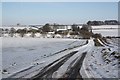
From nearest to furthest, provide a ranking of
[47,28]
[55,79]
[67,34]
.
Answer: [55,79] → [67,34] → [47,28]

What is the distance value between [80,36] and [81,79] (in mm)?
118642

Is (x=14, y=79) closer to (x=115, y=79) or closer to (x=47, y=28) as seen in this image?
(x=115, y=79)

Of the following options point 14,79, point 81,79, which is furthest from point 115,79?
point 14,79

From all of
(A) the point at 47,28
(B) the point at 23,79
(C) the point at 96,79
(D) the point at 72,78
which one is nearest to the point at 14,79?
(B) the point at 23,79

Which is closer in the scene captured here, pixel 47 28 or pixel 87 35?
pixel 87 35

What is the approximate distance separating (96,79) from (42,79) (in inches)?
119

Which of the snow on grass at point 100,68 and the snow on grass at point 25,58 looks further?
the snow on grass at point 25,58

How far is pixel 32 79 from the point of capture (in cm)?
1279

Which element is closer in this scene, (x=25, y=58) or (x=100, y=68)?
(x=100, y=68)

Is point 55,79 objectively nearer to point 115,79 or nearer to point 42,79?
point 42,79

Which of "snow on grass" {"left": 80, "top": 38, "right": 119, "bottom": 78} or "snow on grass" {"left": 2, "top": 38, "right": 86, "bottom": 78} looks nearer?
"snow on grass" {"left": 80, "top": 38, "right": 119, "bottom": 78}

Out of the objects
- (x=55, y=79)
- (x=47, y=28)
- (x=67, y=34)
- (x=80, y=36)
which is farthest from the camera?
(x=47, y=28)

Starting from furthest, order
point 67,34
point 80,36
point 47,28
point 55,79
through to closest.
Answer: point 47,28
point 67,34
point 80,36
point 55,79

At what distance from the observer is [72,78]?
12.9 metres
